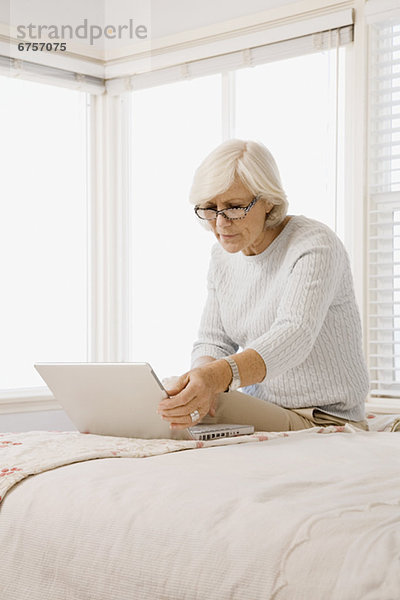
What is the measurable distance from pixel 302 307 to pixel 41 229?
235 centimetres

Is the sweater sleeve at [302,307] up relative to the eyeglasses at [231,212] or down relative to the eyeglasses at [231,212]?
down

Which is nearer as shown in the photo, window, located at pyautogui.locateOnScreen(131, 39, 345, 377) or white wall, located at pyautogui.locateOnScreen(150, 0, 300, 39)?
window, located at pyautogui.locateOnScreen(131, 39, 345, 377)

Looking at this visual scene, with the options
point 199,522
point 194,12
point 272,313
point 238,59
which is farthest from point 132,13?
point 199,522

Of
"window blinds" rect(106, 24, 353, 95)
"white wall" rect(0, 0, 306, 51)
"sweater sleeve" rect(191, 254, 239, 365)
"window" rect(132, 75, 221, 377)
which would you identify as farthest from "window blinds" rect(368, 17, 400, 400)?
"sweater sleeve" rect(191, 254, 239, 365)

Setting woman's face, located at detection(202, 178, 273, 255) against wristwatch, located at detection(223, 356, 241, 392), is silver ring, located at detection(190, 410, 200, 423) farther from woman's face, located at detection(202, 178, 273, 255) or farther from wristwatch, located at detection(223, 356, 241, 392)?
woman's face, located at detection(202, 178, 273, 255)

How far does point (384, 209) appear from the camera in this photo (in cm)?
315

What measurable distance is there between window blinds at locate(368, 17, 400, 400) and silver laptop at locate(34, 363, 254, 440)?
153cm

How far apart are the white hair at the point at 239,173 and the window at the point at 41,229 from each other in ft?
6.44

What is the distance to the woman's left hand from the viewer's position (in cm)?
154

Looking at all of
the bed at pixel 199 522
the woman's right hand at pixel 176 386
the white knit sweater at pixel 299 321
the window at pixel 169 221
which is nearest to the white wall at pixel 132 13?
the window at pixel 169 221

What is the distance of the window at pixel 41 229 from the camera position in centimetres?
374

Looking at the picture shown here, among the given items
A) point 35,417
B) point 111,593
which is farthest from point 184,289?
point 111,593

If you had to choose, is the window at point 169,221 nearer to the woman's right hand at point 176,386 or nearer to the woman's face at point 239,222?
the woman's face at point 239,222

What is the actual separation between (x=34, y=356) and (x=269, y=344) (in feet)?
7.55
